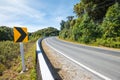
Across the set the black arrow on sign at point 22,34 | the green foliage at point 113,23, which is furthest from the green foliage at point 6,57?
the green foliage at point 113,23

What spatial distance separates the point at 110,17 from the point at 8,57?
55.4ft

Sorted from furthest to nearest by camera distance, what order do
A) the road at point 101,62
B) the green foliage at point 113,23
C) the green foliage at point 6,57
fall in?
the green foliage at point 113,23, the green foliage at point 6,57, the road at point 101,62

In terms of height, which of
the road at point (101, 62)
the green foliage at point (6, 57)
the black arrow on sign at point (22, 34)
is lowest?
the green foliage at point (6, 57)

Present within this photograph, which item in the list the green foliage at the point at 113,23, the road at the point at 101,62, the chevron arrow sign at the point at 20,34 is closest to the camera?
the road at the point at 101,62

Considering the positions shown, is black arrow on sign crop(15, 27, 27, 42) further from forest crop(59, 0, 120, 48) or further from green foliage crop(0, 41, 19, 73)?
forest crop(59, 0, 120, 48)

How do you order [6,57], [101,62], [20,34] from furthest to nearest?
[6,57] < [101,62] < [20,34]

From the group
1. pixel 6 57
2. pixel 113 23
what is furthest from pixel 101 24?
pixel 6 57

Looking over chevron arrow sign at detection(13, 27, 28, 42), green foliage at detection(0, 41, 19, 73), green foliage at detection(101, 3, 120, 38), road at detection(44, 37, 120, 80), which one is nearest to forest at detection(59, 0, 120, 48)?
green foliage at detection(101, 3, 120, 38)

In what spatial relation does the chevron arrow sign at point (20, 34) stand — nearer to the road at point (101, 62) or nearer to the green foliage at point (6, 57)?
the road at point (101, 62)

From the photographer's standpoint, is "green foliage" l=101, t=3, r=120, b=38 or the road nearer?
the road

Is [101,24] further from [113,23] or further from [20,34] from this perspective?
[20,34]

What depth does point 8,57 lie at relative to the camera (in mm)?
21188

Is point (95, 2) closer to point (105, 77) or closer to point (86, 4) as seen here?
point (86, 4)

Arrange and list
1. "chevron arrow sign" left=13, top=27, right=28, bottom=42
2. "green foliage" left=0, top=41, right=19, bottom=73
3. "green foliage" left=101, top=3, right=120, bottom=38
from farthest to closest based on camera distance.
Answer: "green foliage" left=101, top=3, right=120, bottom=38
"green foliage" left=0, top=41, right=19, bottom=73
"chevron arrow sign" left=13, top=27, right=28, bottom=42
